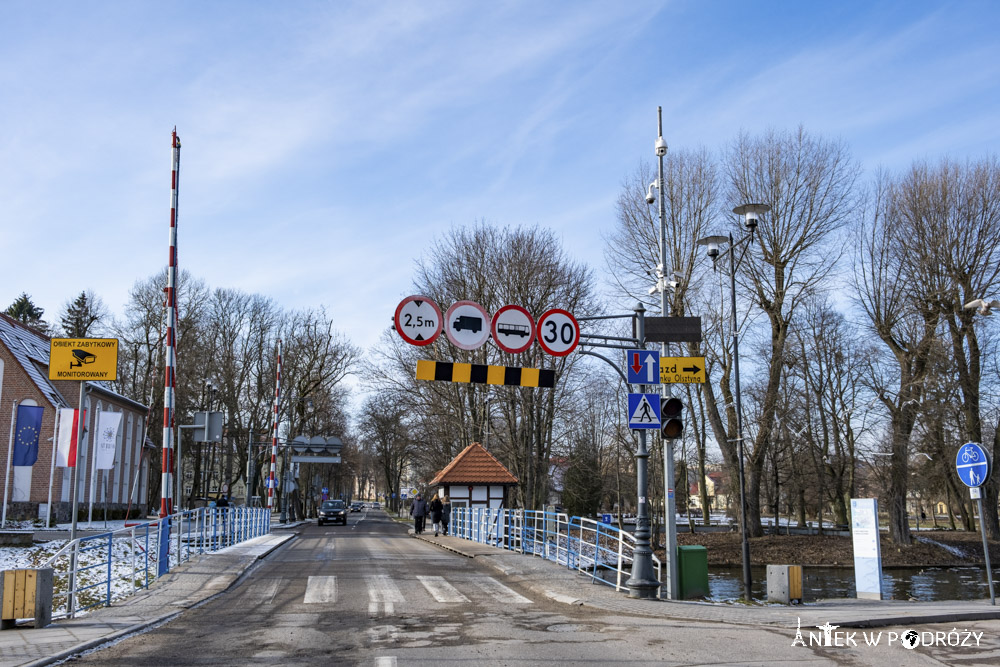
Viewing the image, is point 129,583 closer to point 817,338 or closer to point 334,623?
point 334,623

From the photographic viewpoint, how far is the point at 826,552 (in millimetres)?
34938

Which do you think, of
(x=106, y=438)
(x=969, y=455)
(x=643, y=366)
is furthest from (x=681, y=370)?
(x=106, y=438)

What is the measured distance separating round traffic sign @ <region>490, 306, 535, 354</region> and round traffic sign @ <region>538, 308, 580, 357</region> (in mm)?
247

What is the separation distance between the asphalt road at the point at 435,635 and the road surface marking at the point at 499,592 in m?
0.02

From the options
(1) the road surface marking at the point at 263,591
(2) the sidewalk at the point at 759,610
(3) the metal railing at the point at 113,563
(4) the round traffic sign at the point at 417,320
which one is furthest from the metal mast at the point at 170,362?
(2) the sidewalk at the point at 759,610

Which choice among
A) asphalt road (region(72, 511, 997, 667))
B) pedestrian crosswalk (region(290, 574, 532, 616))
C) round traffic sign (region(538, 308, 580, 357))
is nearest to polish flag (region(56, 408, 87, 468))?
pedestrian crosswalk (region(290, 574, 532, 616))

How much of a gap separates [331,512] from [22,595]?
4386cm

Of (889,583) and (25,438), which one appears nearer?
(889,583)

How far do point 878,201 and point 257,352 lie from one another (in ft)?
131

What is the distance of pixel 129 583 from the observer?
14242 mm

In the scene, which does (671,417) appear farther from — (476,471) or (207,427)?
(476,471)

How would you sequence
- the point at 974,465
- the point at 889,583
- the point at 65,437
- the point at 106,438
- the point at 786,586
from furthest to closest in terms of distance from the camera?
1. the point at 889,583
2. the point at 106,438
3. the point at 65,437
4. the point at 786,586
5. the point at 974,465

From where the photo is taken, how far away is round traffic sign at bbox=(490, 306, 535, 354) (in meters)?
14.0

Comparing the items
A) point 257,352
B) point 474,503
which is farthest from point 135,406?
point 474,503
